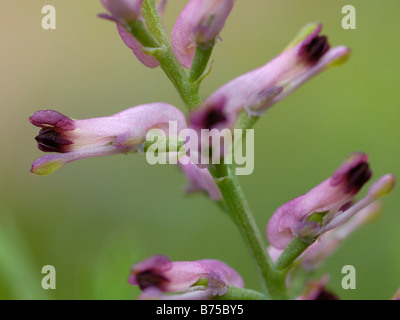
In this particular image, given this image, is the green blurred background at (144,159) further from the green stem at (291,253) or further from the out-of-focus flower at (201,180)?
the green stem at (291,253)

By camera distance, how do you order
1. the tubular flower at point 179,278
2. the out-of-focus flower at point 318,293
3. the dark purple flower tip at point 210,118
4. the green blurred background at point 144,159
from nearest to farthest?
Result: the dark purple flower tip at point 210,118 < the tubular flower at point 179,278 < the out-of-focus flower at point 318,293 < the green blurred background at point 144,159

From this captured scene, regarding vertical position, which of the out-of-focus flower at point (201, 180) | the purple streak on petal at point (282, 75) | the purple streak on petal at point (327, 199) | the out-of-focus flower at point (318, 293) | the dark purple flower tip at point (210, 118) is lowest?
the out-of-focus flower at point (318, 293)

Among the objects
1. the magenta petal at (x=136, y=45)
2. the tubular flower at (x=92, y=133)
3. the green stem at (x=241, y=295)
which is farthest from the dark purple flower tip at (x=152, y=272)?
the magenta petal at (x=136, y=45)

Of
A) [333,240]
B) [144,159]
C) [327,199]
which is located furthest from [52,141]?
[144,159]

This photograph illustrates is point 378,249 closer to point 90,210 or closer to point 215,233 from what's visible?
point 215,233

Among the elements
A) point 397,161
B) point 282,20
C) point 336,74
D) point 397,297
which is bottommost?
point 397,297

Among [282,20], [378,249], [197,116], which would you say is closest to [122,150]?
[197,116]
